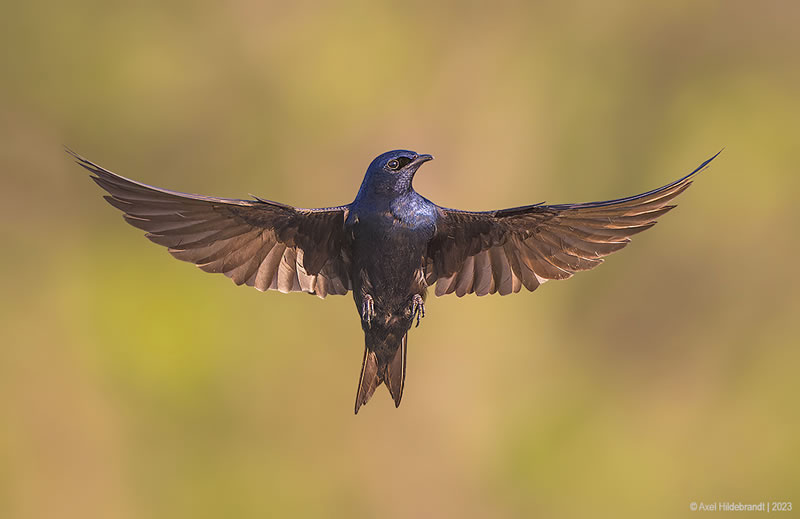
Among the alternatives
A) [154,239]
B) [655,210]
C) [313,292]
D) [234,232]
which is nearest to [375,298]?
[313,292]

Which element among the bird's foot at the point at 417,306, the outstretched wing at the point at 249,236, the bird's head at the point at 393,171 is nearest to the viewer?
the bird's head at the point at 393,171

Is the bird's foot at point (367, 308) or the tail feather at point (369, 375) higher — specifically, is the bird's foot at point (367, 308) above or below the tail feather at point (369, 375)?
above

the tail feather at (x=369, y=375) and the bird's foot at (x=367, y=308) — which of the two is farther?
the tail feather at (x=369, y=375)

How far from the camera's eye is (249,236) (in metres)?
3.67

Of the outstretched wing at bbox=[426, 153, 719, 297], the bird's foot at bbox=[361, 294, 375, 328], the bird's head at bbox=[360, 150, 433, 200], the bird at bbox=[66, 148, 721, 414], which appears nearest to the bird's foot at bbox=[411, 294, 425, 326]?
the bird at bbox=[66, 148, 721, 414]

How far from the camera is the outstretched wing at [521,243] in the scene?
353cm

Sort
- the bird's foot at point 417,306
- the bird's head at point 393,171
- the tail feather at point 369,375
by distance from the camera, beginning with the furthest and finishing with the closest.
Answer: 1. the tail feather at point 369,375
2. the bird's foot at point 417,306
3. the bird's head at point 393,171

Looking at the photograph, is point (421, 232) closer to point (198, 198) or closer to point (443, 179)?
point (198, 198)

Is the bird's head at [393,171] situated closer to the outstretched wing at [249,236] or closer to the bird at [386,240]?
the bird at [386,240]

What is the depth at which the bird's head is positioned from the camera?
3115 mm

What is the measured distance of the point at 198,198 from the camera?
9.96ft

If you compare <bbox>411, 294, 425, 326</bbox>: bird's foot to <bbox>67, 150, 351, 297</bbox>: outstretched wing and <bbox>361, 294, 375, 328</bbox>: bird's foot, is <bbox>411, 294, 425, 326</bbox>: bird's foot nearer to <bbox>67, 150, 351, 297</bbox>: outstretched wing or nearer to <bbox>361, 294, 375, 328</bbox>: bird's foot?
<bbox>361, 294, 375, 328</bbox>: bird's foot

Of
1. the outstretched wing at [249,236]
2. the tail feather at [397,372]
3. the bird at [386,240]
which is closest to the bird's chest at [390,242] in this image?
the bird at [386,240]

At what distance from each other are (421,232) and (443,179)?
6.00 m
